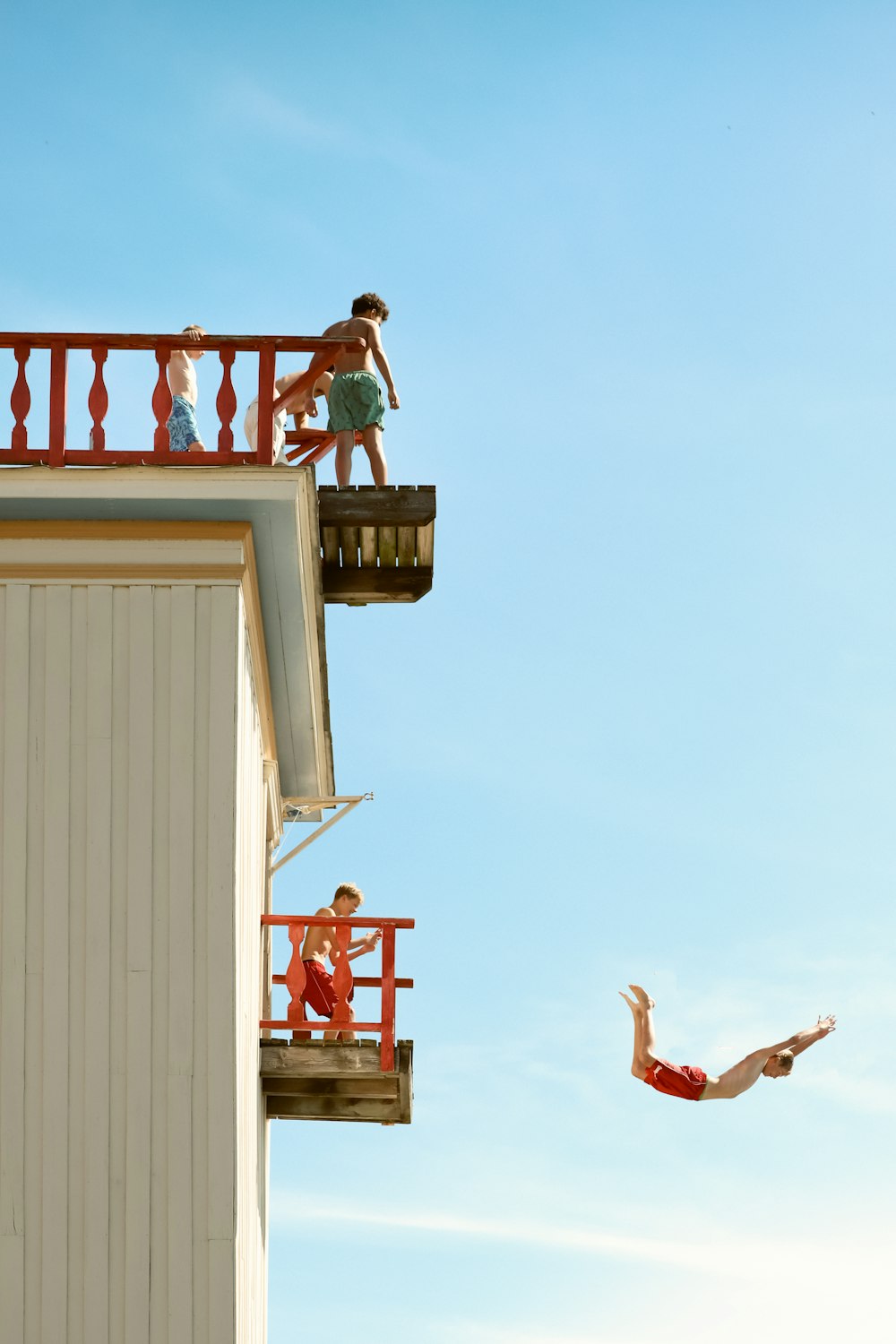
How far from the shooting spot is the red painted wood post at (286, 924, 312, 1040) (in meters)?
16.1

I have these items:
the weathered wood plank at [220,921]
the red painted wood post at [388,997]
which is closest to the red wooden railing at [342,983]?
the red painted wood post at [388,997]

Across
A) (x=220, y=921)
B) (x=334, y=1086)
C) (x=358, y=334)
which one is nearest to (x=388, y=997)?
(x=334, y=1086)

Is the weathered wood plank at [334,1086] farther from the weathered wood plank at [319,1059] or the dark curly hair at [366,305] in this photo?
the dark curly hair at [366,305]

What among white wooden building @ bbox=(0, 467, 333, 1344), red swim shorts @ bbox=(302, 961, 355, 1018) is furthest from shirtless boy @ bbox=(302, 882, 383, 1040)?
white wooden building @ bbox=(0, 467, 333, 1344)

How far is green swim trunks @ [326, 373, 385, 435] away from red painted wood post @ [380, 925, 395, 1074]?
379 cm

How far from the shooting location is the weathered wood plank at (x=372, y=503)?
16.8 m

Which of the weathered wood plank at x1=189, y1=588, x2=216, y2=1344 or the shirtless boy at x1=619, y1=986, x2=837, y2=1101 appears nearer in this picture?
the weathered wood plank at x1=189, y1=588, x2=216, y2=1344

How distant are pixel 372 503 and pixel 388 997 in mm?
3694

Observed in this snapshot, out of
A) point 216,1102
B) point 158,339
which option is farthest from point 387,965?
point 158,339

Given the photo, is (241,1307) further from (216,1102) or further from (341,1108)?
(341,1108)

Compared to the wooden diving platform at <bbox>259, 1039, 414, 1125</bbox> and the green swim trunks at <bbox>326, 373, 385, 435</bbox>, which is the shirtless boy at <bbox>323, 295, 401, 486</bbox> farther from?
the wooden diving platform at <bbox>259, 1039, 414, 1125</bbox>

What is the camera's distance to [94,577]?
14461mm

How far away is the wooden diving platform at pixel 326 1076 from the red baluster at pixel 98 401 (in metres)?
4.68

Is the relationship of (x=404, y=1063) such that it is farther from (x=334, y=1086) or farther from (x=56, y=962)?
(x=56, y=962)
